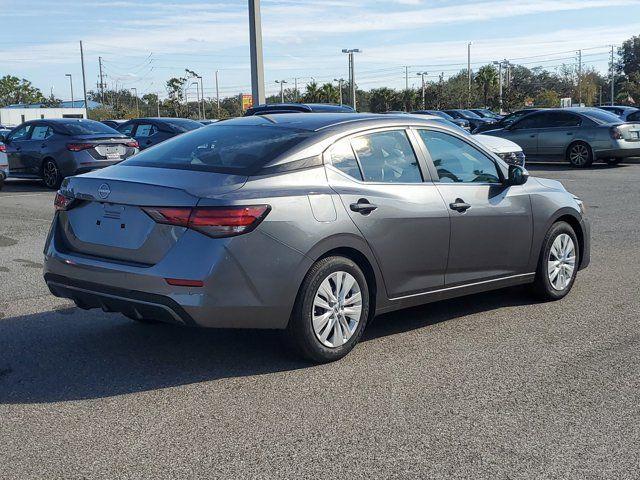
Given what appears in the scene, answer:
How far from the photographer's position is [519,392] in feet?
15.2

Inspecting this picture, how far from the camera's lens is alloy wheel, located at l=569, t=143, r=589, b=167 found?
20.9m

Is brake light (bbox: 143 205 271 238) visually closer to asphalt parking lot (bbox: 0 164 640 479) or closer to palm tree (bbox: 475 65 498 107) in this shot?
asphalt parking lot (bbox: 0 164 640 479)

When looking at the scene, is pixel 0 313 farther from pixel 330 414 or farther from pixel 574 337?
pixel 574 337

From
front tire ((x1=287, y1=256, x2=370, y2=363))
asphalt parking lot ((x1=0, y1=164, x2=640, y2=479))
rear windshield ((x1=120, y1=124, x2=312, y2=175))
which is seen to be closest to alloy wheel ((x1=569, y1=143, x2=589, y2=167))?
asphalt parking lot ((x1=0, y1=164, x2=640, y2=479))

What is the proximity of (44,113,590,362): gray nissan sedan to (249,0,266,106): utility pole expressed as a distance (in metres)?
18.1

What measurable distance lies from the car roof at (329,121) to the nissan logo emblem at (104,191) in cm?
125

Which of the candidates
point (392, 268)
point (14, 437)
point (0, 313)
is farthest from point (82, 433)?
point (0, 313)

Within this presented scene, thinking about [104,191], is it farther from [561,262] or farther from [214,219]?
[561,262]

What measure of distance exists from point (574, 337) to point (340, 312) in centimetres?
181

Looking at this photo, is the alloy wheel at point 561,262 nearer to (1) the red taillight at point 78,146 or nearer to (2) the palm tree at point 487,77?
(1) the red taillight at point 78,146

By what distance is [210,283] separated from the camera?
459cm

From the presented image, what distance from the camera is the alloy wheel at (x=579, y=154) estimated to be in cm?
2091

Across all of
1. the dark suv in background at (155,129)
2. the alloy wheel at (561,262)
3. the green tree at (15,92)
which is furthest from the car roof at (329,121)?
the green tree at (15,92)

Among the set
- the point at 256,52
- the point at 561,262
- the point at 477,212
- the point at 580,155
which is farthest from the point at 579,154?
the point at 477,212
